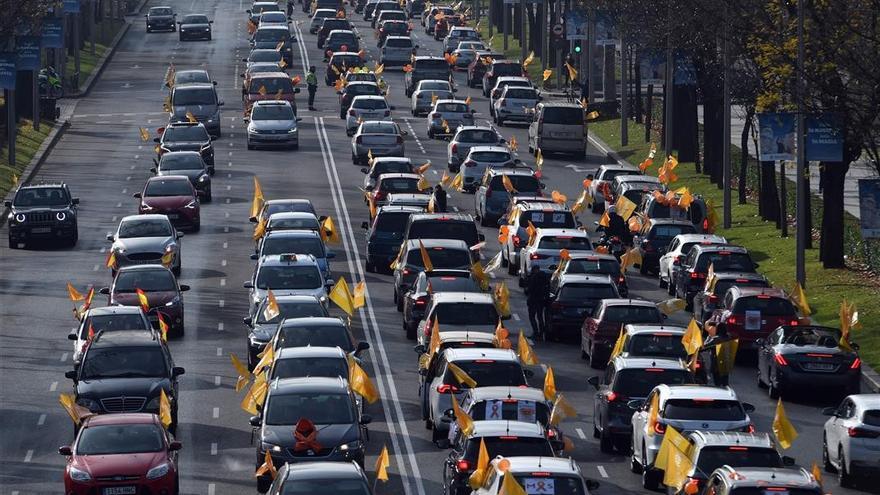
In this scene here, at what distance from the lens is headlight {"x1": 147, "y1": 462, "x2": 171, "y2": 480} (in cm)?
2806

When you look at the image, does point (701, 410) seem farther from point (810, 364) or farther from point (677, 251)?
point (677, 251)

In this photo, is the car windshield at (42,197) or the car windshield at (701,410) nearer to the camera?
the car windshield at (701,410)

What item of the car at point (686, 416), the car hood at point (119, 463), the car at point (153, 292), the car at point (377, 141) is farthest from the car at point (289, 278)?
the car at point (377, 141)

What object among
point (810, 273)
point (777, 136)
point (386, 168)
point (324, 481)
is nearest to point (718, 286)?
point (777, 136)

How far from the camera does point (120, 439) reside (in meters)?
28.8

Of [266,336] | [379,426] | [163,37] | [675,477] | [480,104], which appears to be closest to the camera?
[675,477]

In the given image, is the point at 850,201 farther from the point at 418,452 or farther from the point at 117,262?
the point at 418,452

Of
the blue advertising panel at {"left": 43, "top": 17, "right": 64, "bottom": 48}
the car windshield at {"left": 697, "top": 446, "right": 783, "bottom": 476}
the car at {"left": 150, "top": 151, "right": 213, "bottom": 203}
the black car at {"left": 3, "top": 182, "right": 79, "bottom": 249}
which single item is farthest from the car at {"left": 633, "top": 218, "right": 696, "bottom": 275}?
the blue advertising panel at {"left": 43, "top": 17, "right": 64, "bottom": 48}

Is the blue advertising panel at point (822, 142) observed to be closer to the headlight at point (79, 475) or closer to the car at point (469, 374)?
the car at point (469, 374)

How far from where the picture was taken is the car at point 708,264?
44.8 meters

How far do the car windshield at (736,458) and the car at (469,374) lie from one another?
6.52 meters

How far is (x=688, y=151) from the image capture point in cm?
7069

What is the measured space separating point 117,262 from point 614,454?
18.7 meters

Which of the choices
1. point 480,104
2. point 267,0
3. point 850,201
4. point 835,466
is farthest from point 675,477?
point 267,0
